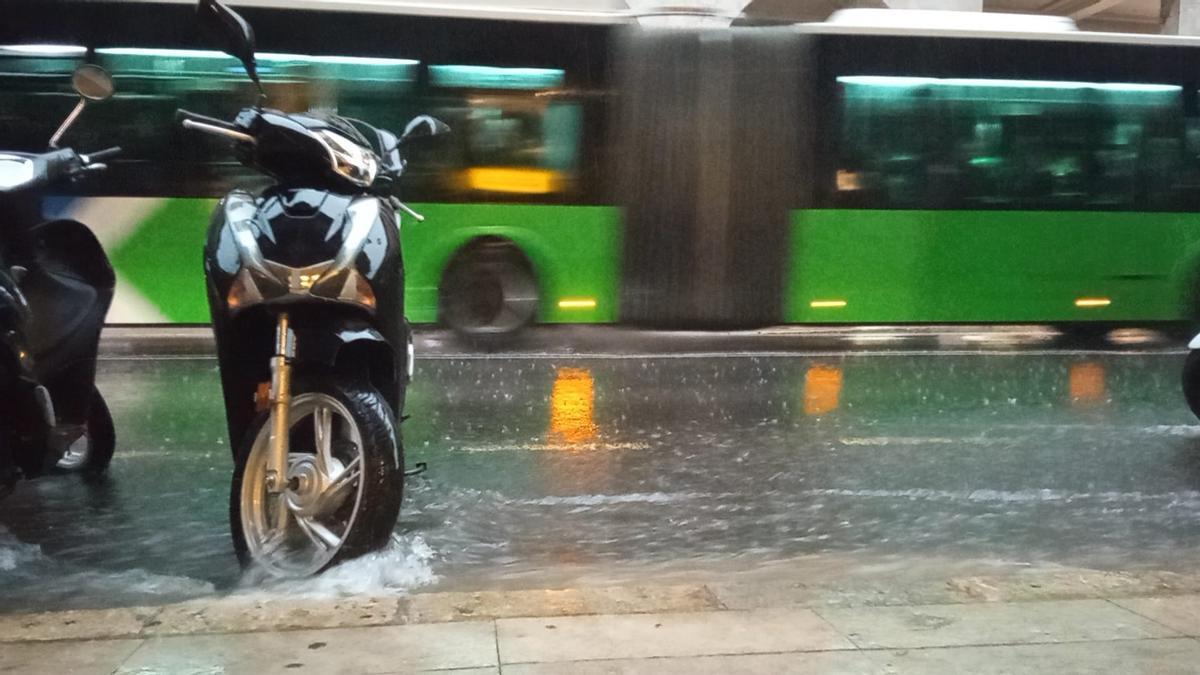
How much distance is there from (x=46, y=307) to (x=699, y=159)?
27.3ft

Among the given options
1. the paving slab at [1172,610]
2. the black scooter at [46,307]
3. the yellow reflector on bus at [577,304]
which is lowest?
the paving slab at [1172,610]

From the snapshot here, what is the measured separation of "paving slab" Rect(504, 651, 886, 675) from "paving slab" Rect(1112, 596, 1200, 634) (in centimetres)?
120

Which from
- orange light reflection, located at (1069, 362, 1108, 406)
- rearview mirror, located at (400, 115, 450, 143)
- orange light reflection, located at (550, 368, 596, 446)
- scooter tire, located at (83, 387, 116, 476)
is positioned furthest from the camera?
orange light reflection, located at (1069, 362, 1108, 406)

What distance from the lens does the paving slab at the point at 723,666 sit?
375cm

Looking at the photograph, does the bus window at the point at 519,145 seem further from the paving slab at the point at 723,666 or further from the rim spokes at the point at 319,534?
the paving slab at the point at 723,666

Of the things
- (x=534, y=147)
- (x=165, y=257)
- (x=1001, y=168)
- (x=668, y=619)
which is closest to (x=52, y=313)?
(x=668, y=619)

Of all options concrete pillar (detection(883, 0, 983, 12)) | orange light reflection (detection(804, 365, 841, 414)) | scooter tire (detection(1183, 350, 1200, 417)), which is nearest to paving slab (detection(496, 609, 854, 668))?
orange light reflection (detection(804, 365, 841, 414))

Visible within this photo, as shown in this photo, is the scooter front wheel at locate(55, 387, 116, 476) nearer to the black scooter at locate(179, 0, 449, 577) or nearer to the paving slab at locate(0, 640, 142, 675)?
the black scooter at locate(179, 0, 449, 577)

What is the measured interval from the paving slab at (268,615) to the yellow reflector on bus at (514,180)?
8150 millimetres

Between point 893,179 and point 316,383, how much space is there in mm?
9664

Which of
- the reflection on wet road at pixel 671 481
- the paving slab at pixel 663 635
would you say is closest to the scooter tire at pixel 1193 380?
the reflection on wet road at pixel 671 481

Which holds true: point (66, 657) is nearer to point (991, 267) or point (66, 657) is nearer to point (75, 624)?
point (75, 624)

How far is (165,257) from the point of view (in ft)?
38.7

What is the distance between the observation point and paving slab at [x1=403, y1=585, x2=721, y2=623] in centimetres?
431
